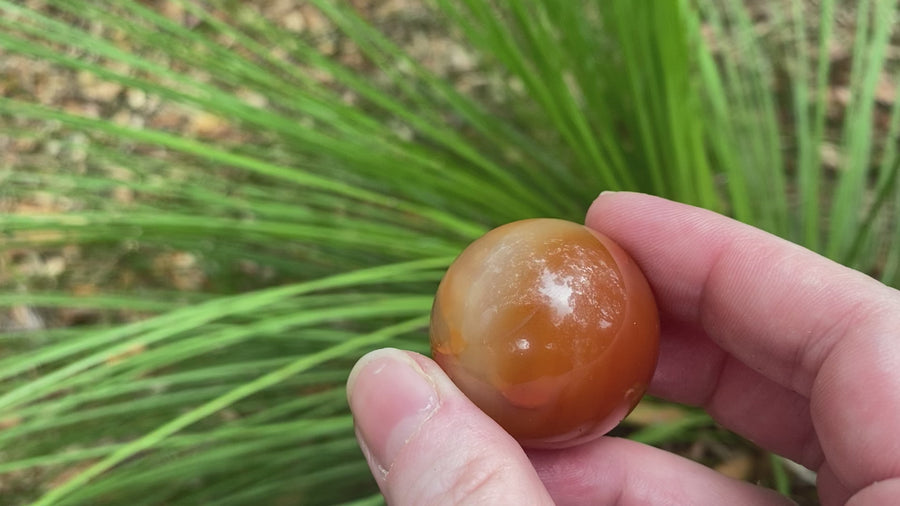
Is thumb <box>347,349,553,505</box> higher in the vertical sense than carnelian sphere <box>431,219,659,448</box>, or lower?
lower

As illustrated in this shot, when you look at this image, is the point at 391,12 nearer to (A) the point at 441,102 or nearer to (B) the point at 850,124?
(A) the point at 441,102

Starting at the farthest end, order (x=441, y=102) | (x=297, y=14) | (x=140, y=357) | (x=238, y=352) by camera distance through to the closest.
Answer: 1. (x=297, y=14)
2. (x=441, y=102)
3. (x=238, y=352)
4. (x=140, y=357)

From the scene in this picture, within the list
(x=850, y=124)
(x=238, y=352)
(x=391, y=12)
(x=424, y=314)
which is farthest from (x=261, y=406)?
(x=391, y=12)

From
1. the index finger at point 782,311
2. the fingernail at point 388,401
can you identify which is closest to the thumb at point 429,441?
the fingernail at point 388,401

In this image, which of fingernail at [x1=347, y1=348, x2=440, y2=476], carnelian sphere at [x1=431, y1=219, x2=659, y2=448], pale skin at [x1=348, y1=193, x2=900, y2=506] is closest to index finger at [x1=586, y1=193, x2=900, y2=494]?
pale skin at [x1=348, y1=193, x2=900, y2=506]

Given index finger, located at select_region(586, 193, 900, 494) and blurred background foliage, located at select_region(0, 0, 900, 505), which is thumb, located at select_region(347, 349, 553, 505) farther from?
index finger, located at select_region(586, 193, 900, 494)

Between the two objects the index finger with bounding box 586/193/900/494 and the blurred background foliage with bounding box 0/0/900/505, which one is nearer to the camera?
the index finger with bounding box 586/193/900/494

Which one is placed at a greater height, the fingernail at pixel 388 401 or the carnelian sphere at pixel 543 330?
the carnelian sphere at pixel 543 330

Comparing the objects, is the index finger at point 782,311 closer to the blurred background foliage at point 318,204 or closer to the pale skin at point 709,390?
the pale skin at point 709,390
